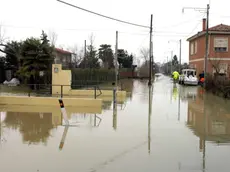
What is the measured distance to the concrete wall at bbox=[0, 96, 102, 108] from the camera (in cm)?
1459

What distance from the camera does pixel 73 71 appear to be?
31328 millimetres

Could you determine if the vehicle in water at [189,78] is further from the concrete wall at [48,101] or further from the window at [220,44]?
the concrete wall at [48,101]

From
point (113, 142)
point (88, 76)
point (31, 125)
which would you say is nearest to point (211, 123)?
point (113, 142)

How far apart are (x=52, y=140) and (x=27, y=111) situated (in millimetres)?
5441

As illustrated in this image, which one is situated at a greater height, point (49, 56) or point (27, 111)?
point (49, 56)

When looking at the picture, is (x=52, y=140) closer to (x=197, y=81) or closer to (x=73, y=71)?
(x=73, y=71)

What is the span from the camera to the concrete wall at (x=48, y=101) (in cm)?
1459

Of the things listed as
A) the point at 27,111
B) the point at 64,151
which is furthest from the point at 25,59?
the point at 64,151

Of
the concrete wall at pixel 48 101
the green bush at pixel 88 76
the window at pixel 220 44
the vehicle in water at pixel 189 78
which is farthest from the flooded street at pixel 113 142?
the window at pixel 220 44

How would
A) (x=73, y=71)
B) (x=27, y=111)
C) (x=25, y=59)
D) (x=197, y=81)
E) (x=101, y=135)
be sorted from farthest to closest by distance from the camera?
(x=197, y=81), (x=73, y=71), (x=25, y=59), (x=27, y=111), (x=101, y=135)

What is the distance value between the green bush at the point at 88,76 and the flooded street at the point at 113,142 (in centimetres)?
1602

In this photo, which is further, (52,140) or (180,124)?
(180,124)

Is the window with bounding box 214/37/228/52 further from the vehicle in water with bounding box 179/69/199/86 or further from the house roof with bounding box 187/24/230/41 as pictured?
the vehicle in water with bounding box 179/69/199/86

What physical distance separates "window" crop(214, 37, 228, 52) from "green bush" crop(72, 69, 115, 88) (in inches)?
583
